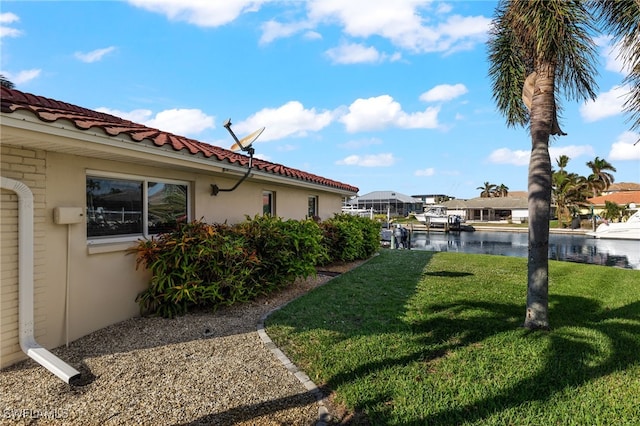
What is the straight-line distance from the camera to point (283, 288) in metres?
8.64

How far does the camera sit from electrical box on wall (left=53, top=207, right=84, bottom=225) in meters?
4.68

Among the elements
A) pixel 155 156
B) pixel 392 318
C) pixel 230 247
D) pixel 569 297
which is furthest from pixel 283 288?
pixel 569 297

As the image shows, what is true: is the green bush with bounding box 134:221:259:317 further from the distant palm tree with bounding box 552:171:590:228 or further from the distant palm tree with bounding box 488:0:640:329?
the distant palm tree with bounding box 552:171:590:228

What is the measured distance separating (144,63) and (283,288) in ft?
23.5

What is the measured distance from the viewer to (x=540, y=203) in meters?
5.40

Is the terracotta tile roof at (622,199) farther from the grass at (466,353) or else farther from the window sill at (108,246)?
→ the window sill at (108,246)

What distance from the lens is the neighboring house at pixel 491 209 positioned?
205 ft

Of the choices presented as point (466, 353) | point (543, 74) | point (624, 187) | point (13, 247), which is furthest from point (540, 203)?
point (624, 187)

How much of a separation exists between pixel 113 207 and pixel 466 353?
594 cm

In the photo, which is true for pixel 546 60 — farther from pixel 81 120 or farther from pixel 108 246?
pixel 108 246

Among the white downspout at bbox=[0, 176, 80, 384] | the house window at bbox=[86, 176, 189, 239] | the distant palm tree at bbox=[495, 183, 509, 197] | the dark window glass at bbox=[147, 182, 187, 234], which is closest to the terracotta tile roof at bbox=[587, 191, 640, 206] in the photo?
the distant palm tree at bbox=[495, 183, 509, 197]

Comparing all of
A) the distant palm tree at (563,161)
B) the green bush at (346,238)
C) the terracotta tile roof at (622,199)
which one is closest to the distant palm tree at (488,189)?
the terracotta tile roof at (622,199)

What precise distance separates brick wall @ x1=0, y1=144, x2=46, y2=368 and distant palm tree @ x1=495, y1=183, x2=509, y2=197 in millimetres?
106841

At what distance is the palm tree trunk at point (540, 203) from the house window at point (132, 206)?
21.2ft
